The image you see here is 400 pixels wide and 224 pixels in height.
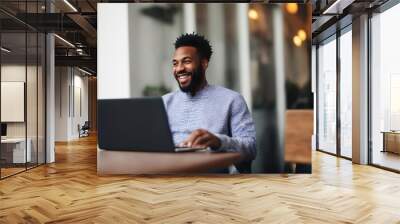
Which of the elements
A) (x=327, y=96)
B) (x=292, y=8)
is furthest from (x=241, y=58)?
(x=327, y=96)

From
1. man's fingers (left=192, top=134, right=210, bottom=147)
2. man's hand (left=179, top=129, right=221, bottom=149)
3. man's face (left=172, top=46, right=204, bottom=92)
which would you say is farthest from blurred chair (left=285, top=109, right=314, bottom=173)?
man's face (left=172, top=46, right=204, bottom=92)

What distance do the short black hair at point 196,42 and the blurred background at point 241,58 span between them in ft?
0.27

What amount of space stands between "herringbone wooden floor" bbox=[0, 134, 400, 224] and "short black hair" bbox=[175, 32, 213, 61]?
2.01 m

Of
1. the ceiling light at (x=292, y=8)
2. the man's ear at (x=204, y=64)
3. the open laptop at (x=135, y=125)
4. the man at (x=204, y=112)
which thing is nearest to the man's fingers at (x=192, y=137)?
the man at (x=204, y=112)

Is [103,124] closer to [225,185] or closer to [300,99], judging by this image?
[225,185]

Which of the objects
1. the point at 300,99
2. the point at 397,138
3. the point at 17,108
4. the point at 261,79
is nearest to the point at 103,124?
the point at 17,108

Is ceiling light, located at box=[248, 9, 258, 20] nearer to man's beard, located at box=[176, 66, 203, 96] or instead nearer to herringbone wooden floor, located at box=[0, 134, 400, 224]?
man's beard, located at box=[176, 66, 203, 96]

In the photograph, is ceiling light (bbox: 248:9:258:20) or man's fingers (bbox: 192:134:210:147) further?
ceiling light (bbox: 248:9:258:20)

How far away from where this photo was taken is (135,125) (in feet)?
20.4

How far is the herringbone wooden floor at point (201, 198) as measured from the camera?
3.96 meters

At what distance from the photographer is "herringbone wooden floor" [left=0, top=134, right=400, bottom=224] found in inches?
156

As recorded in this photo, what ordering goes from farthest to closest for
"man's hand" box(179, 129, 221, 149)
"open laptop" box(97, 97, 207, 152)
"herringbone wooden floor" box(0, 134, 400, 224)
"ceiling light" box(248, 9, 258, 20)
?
"ceiling light" box(248, 9, 258, 20)
"open laptop" box(97, 97, 207, 152)
"man's hand" box(179, 129, 221, 149)
"herringbone wooden floor" box(0, 134, 400, 224)

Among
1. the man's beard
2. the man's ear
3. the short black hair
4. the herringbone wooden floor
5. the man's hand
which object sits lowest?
the herringbone wooden floor

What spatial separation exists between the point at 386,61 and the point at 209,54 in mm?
3489
